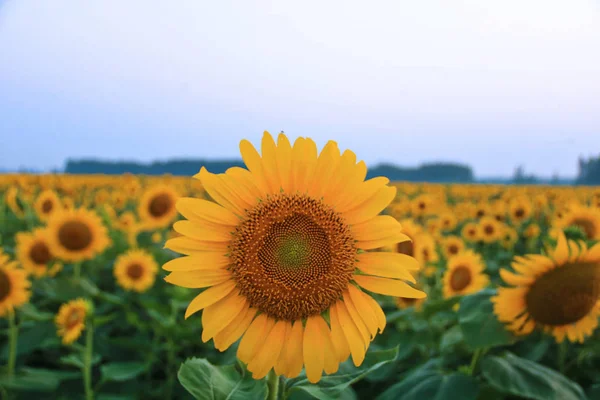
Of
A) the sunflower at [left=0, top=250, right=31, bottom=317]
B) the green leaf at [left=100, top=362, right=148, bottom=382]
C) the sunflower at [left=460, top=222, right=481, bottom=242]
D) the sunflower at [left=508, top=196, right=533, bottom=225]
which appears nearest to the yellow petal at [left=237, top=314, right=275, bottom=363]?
the green leaf at [left=100, top=362, right=148, bottom=382]

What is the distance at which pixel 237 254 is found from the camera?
57.9 inches

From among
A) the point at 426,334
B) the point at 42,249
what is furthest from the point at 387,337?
the point at 42,249

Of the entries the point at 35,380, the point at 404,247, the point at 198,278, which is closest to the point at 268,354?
the point at 198,278

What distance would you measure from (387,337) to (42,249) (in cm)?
379

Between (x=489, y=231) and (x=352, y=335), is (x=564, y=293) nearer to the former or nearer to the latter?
(x=352, y=335)

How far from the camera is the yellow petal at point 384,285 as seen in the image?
1.37 meters

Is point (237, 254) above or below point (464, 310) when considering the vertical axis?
above

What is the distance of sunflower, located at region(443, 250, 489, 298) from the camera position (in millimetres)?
4766

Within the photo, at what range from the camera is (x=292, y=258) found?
1512 millimetres

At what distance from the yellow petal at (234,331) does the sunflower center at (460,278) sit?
3786mm

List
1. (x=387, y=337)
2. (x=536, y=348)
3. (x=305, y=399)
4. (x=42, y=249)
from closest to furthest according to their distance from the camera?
(x=305, y=399) → (x=536, y=348) → (x=387, y=337) → (x=42, y=249)

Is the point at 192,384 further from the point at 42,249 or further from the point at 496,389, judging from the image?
the point at 42,249

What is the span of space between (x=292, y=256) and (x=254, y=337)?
27 centimetres

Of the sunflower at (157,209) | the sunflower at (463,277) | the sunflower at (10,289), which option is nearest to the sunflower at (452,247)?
the sunflower at (463,277)
